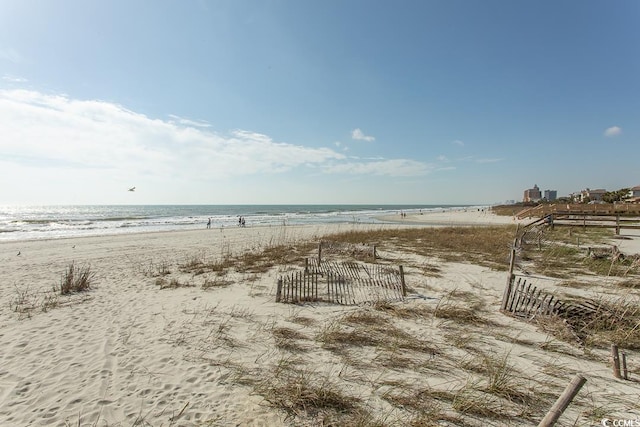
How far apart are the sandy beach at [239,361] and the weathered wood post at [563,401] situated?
180 cm

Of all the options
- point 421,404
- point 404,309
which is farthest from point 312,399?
point 404,309

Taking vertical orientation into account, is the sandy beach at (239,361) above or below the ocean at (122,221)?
below

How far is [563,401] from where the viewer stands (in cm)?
200

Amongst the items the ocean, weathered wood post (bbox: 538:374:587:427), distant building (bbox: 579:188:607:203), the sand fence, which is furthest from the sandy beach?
distant building (bbox: 579:188:607:203)

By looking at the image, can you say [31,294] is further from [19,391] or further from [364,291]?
[364,291]

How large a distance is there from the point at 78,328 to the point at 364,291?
701 cm

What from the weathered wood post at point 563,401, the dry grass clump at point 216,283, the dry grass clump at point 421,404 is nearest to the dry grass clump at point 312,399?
the dry grass clump at point 421,404

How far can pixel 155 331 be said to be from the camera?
5988 millimetres

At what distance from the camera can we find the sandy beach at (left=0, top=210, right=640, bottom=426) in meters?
3.61

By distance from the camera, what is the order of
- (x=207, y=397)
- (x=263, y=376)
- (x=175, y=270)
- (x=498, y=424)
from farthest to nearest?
(x=175, y=270)
(x=263, y=376)
(x=207, y=397)
(x=498, y=424)

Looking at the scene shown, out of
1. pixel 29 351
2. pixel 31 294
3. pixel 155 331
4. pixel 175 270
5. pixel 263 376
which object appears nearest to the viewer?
pixel 263 376

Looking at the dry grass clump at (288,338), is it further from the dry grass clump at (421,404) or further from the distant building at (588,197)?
the distant building at (588,197)

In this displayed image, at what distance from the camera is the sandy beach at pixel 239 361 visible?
3605 millimetres

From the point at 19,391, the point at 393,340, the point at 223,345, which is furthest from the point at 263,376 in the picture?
the point at 19,391
